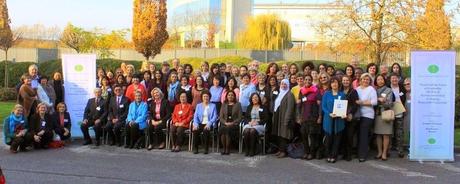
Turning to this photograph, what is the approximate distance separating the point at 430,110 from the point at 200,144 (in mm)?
4708

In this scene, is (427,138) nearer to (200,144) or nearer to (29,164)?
(200,144)

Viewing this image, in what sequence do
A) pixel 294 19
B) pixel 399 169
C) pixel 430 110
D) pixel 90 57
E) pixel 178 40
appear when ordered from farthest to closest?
pixel 294 19 < pixel 178 40 < pixel 90 57 < pixel 430 110 < pixel 399 169

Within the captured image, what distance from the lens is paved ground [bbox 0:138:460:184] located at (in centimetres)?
831

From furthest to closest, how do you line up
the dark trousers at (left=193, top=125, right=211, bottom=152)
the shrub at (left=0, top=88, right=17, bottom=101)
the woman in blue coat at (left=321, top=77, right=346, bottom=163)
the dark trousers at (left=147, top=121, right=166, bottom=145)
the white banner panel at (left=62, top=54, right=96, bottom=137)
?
1. the shrub at (left=0, top=88, right=17, bottom=101)
2. the white banner panel at (left=62, top=54, right=96, bottom=137)
3. the dark trousers at (left=147, top=121, right=166, bottom=145)
4. the dark trousers at (left=193, top=125, right=211, bottom=152)
5. the woman in blue coat at (left=321, top=77, right=346, bottom=163)

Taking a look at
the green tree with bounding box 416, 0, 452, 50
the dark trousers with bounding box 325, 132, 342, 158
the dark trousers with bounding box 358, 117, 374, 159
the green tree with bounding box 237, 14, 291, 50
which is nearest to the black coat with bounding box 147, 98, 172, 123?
the dark trousers with bounding box 325, 132, 342, 158

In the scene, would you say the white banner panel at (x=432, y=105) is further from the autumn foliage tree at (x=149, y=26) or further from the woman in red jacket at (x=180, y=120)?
the autumn foliage tree at (x=149, y=26)

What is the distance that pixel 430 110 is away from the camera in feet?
33.5

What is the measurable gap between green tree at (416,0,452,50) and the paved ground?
571 cm

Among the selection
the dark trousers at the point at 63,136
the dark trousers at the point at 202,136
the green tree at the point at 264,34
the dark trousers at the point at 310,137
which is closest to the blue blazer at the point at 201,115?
the dark trousers at the point at 202,136

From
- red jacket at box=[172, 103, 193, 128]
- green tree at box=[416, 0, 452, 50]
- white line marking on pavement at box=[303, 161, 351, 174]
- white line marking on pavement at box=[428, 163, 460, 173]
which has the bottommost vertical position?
white line marking on pavement at box=[428, 163, 460, 173]

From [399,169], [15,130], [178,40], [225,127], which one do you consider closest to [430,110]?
[399,169]

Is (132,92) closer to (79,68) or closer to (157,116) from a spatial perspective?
(157,116)

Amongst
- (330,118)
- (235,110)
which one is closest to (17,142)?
(235,110)

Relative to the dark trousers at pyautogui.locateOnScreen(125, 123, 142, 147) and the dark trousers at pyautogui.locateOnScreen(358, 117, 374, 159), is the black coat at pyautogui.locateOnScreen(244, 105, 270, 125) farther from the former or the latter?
the dark trousers at pyautogui.locateOnScreen(125, 123, 142, 147)
